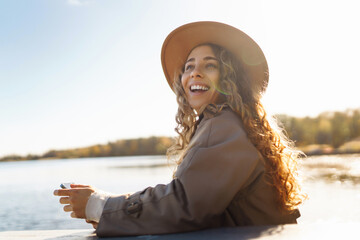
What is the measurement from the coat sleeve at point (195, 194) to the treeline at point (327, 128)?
5257 cm

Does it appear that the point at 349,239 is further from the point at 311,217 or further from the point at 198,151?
the point at 311,217

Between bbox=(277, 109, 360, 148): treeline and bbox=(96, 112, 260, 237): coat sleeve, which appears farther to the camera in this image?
bbox=(277, 109, 360, 148): treeline

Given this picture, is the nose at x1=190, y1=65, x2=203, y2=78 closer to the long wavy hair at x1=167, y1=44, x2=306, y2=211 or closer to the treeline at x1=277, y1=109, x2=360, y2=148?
the long wavy hair at x1=167, y1=44, x2=306, y2=211

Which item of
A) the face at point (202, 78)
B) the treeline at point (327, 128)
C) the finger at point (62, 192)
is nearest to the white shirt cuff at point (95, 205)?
the finger at point (62, 192)

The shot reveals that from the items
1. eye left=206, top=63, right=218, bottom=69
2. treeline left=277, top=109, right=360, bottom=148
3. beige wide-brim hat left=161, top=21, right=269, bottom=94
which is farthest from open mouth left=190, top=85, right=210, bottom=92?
treeline left=277, top=109, right=360, bottom=148

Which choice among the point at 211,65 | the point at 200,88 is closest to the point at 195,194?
the point at 200,88

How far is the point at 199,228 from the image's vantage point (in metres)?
1.68

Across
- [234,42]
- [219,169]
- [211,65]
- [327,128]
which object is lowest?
[327,128]

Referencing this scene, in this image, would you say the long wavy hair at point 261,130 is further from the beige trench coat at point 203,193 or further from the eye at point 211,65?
the beige trench coat at point 203,193

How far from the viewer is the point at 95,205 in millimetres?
1760

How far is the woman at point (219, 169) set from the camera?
1.61 meters

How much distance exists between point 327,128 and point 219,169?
196 ft

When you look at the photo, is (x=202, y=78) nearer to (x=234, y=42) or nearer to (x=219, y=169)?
(x=234, y=42)

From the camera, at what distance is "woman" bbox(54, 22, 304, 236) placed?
5.29 feet
